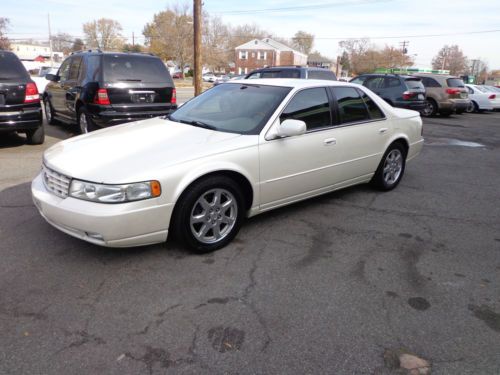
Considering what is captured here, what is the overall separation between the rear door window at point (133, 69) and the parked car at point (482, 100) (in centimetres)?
1627

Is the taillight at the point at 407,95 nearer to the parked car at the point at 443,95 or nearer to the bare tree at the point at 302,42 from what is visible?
the parked car at the point at 443,95

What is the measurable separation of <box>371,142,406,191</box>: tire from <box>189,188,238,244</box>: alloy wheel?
2.56 meters

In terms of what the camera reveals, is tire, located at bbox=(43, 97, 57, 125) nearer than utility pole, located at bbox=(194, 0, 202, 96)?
Yes

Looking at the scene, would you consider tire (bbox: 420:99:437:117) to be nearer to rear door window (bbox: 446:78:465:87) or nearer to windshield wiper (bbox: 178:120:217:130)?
rear door window (bbox: 446:78:465:87)

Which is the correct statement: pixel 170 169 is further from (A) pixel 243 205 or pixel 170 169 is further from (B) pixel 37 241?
(B) pixel 37 241

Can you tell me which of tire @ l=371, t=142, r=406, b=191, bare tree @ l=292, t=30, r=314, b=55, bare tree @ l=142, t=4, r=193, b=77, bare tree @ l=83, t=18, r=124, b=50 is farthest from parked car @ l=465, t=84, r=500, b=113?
bare tree @ l=292, t=30, r=314, b=55

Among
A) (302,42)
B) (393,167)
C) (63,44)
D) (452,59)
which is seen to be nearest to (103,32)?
(63,44)

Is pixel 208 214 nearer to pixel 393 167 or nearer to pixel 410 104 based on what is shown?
pixel 393 167

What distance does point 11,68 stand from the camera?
7082 mm

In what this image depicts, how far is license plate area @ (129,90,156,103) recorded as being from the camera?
7.50 m

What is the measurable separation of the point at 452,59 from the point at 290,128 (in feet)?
363

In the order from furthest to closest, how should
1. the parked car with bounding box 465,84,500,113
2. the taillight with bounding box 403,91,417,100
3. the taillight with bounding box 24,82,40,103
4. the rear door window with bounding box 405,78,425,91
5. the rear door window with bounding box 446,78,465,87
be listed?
the parked car with bounding box 465,84,500,113 → the rear door window with bounding box 446,78,465,87 → the rear door window with bounding box 405,78,425,91 → the taillight with bounding box 403,91,417,100 → the taillight with bounding box 24,82,40,103

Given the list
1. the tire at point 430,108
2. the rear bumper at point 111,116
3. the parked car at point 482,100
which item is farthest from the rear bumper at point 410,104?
the rear bumper at point 111,116

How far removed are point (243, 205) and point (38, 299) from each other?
6.00ft
